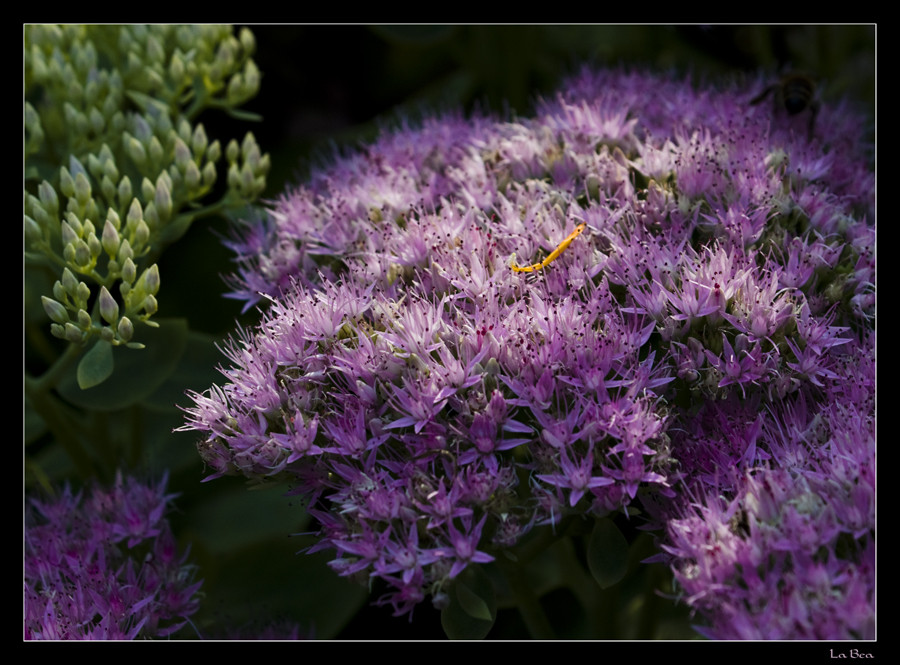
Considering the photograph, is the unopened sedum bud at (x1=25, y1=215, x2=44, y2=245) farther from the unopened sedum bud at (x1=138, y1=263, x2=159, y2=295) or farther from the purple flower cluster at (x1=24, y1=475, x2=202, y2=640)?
the purple flower cluster at (x1=24, y1=475, x2=202, y2=640)

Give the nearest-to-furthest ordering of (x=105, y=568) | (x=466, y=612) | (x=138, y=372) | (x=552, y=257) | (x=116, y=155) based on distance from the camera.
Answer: (x=466, y=612), (x=552, y=257), (x=105, y=568), (x=138, y=372), (x=116, y=155)

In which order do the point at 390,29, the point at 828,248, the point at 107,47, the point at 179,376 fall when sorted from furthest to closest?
the point at 390,29 < the point at 107,47 < the point at 179,376 < the point at 828,248

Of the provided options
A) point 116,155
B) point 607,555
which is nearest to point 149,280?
point 116,155

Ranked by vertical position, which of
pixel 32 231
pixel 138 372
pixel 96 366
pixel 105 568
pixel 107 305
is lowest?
pixel 105 568

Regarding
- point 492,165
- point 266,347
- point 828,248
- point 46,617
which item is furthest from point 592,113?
point 46,617

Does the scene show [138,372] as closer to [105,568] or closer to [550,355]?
[105,568]

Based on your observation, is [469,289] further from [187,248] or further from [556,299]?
[187,248]

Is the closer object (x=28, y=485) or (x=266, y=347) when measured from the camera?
(x=266, y=347)
